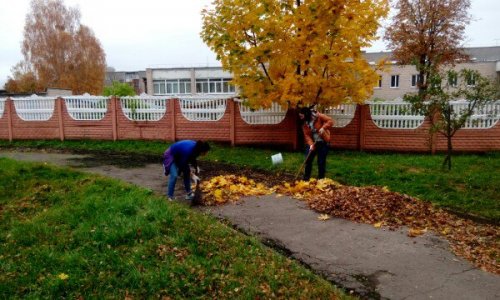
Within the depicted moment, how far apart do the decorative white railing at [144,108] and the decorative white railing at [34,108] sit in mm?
3299

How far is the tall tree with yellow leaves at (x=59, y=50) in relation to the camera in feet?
146

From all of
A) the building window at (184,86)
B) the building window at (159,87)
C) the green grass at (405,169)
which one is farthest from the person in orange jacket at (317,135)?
the building window at (159,87)

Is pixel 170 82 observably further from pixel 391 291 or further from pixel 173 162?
pixel 391 291

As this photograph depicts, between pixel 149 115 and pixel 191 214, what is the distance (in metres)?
10.1

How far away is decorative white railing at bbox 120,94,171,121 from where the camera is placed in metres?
15.6

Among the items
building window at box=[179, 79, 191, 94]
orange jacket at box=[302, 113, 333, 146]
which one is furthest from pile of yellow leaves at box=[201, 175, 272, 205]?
building window at box=[179, 79, 191, 94]

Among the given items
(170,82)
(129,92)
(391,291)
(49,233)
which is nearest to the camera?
(391,291)

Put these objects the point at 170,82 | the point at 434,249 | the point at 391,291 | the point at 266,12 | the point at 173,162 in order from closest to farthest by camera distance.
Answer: the point at 391,291 < the point at 434,249 < the point at 173,162 < the point at 266,12 < the point at 170,82

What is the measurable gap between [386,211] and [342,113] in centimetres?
776

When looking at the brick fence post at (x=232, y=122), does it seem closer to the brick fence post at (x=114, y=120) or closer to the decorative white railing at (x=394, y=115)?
the brick fence post at (x=114, y=120)

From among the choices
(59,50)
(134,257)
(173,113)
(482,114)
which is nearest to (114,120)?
(173,113)

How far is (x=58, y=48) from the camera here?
4459 cm

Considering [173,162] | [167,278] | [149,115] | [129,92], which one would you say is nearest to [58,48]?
[129,92]

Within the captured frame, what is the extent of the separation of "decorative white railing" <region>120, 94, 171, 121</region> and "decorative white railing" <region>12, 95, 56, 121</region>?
3299mm
